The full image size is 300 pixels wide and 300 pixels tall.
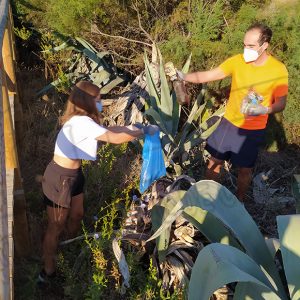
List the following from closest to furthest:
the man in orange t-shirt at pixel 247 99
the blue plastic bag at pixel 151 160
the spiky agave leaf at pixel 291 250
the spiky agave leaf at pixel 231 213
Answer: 1. the spiky agave leaf at pixel 291 250
2. the spiky agave leaf at pixel 231 213
3. the blue plastic bag at pixel 151 160
4. the man in orange t-shirt at pixel 247 99

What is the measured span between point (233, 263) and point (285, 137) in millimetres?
3256

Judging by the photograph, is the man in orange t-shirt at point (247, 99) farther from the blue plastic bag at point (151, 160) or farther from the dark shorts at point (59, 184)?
the dark shorts at point (59, 184)

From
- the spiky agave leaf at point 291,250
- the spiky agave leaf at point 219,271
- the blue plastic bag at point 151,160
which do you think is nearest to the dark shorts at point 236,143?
the blue plastic bag at point 151,160

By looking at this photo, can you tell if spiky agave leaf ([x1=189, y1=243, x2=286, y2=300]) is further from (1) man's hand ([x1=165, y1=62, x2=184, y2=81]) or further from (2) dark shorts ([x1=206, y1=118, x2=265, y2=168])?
(1) man's hand ([x1=165, y1=62, x2=184, y2=81])

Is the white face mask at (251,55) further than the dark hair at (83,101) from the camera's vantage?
Yes

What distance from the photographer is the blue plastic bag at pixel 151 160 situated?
10.2 feet

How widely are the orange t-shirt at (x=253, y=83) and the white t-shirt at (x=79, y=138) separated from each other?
127 cm

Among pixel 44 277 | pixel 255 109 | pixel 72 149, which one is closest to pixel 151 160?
pixel 72 149

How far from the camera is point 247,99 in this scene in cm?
331

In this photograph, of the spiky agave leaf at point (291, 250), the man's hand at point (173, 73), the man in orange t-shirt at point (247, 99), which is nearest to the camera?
the spiky agave leaf at point (291, 250)

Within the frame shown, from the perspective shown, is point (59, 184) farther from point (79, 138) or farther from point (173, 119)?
point (173, 119)

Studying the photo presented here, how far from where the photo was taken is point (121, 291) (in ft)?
8.67

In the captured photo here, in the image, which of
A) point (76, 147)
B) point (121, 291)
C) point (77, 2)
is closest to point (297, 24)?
point (77, 2)

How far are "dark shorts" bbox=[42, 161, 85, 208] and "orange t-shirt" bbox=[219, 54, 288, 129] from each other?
135cm
